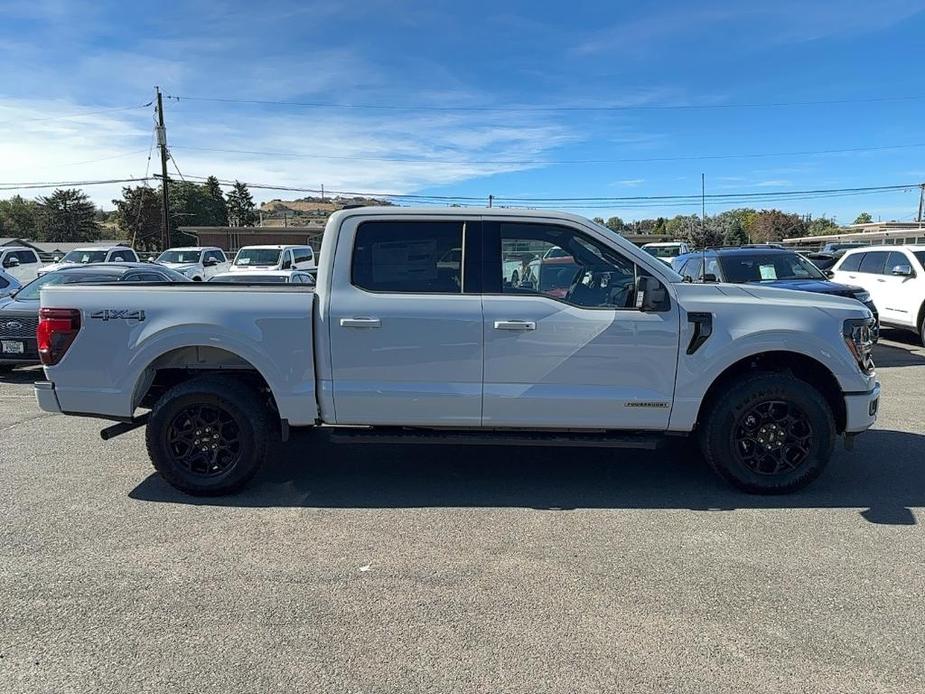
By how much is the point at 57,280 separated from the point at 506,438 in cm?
946

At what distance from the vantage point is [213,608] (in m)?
3.21

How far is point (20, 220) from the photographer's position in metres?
87.3

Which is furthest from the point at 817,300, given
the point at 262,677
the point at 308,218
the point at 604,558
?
the point at 308,218

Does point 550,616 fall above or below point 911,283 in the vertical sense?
below

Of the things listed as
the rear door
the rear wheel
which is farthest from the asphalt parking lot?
the rear door

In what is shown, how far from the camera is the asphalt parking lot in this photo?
2752 mm

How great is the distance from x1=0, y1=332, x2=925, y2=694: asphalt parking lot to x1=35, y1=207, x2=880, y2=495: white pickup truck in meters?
0.46

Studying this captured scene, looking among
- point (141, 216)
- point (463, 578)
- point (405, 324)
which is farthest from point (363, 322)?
point (141, 216)

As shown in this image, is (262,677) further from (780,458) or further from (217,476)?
(780,458)

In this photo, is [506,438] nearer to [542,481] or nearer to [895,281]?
[542,481]

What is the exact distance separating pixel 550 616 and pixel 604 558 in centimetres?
70

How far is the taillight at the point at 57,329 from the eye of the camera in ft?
14.7

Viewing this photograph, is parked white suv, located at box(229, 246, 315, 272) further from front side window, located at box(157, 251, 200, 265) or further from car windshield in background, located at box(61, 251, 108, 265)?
car windshield in background, located at box(61, 251, 108, 265)

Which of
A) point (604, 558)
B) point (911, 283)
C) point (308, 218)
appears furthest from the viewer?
point (308, 218)
